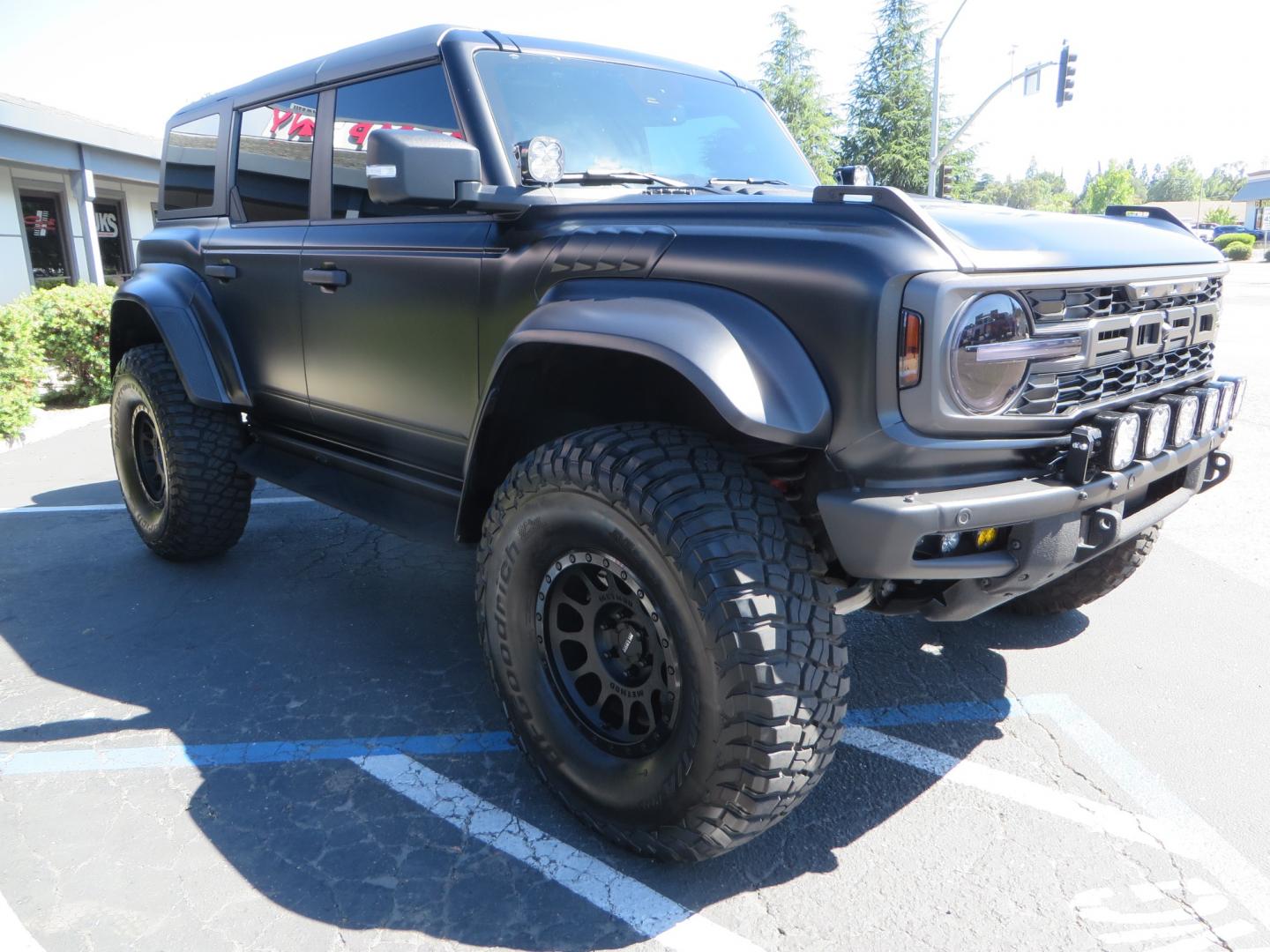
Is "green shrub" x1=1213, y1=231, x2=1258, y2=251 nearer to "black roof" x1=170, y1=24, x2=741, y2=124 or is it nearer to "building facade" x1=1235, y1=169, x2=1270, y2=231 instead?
"building facade" x1=1235, y1=169, x2=1270, y2=231

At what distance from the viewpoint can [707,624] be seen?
1.99m

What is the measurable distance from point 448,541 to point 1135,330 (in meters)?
2.02

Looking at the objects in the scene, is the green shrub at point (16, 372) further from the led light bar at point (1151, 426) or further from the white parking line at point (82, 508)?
the led light bar at point (1151, 426)

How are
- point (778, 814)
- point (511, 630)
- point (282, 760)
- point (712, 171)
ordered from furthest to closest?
point (712, 171) < point (282, 760) < point (511, 630) < point (778, 814)

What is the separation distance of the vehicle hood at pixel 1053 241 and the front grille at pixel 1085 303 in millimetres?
Result: 58

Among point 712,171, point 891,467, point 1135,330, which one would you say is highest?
point 712,171

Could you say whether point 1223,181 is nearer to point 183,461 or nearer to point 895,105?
point 895,105

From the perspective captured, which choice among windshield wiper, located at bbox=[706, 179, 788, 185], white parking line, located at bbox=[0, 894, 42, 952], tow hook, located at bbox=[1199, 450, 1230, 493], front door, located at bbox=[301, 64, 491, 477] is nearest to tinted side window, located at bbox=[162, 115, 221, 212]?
front door, located at bbox=[301, 64, 491, 477]

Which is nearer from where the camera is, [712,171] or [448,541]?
[448,541]

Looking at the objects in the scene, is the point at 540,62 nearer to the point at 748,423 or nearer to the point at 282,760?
the point at 748,423

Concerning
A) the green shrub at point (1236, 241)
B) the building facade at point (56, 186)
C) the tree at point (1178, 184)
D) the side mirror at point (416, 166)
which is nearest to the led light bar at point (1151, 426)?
the side mirror at point (416, 166)

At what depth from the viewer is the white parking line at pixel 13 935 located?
207 centimetres

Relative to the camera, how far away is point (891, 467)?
1.96m

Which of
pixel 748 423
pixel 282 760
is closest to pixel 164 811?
pixel 282 760
